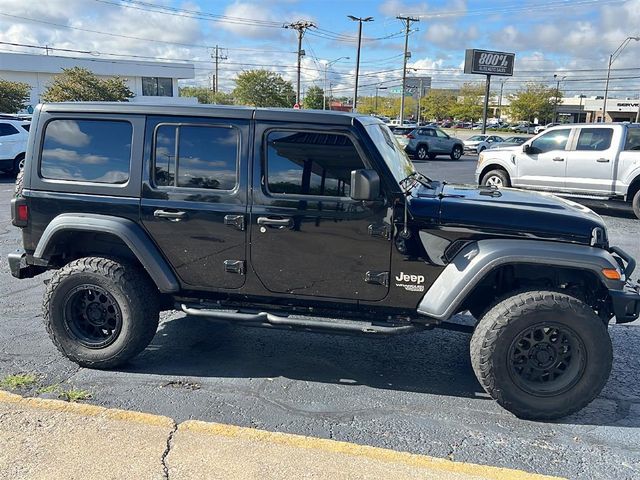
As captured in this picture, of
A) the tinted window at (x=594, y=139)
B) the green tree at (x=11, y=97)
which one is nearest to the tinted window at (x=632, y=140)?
the tinted window at (x=594, y=139)

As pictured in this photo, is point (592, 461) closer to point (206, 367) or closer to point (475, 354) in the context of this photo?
point (475, 354)

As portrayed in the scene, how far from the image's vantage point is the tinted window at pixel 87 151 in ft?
13.1

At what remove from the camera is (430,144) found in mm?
27250

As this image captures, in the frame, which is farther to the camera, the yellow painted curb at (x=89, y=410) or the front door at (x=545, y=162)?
the front door at (x=545, y=162)

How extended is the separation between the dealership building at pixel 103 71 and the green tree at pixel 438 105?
4572cm

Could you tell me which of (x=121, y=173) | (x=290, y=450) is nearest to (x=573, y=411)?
(x=290, y=450)

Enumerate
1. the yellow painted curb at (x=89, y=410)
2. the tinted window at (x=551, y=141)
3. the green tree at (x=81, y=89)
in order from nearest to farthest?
the yellow painted curb at (x=89, y=410) < the tinted window at (x=551, y=141) < the green tree at (x=81, y=89)

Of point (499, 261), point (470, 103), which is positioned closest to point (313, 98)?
point (470, 103)

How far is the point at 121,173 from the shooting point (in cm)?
399

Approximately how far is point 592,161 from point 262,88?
160ft

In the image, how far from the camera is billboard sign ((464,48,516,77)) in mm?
48906

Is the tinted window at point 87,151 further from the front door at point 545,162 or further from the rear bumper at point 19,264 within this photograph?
the front door at point 545,162

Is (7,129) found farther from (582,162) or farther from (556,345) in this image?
(556,345)

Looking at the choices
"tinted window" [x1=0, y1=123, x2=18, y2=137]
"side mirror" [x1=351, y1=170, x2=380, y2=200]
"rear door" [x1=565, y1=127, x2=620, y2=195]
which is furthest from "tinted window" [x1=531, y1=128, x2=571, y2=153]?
"tinted window" [x1=0, y1=123, x2=18, y2=137]
